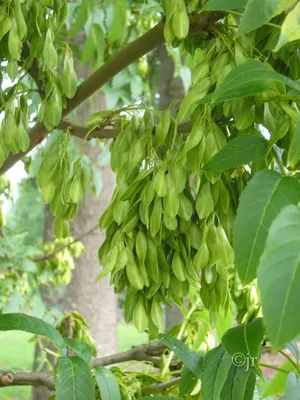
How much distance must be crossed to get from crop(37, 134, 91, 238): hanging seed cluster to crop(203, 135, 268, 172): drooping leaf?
31 cm

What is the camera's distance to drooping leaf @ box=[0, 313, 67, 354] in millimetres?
784

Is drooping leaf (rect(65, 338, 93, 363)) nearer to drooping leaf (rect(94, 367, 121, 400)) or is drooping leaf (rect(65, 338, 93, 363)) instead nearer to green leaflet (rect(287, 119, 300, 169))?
drooping leaf (rect(94, 367, 121, 400))

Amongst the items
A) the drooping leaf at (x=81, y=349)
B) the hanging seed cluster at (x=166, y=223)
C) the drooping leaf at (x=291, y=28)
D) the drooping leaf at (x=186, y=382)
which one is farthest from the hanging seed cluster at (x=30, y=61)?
the drooping leaf at (x=291, y=28)

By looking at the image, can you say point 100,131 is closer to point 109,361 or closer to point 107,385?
point 107,385

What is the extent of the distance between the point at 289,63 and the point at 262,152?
0.53 feet

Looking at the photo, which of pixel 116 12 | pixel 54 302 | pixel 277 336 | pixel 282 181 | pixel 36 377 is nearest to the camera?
pixel 277 336

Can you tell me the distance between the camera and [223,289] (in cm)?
81

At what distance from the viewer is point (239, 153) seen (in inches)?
25.0

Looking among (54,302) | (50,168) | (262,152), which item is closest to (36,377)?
(50,168)

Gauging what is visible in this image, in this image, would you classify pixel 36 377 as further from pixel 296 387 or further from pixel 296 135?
pixel 296 135

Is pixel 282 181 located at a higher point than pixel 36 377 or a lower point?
higher

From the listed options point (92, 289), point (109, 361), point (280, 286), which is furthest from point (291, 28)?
point (92, 289)

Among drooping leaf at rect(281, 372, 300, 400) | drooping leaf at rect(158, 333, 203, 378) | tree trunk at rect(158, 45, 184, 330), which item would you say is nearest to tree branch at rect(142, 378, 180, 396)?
drooping leaf at rect(158, 333, 203, 378)

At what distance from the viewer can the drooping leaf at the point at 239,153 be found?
63 centimetres
